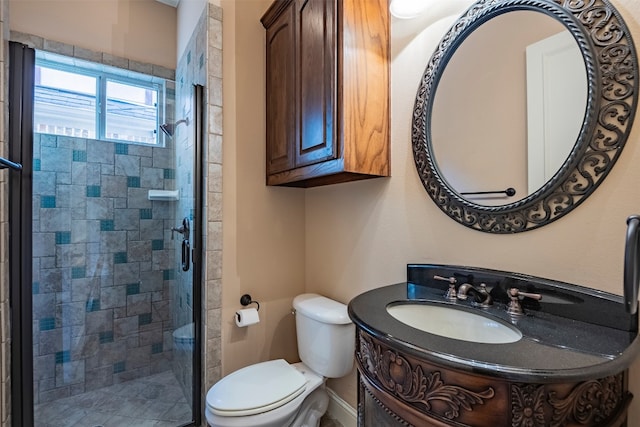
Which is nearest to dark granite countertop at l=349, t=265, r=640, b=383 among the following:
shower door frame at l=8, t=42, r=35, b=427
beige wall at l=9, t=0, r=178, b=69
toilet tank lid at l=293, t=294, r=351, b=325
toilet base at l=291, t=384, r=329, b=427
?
toilet tank lid at l=293, t=294, r=351, b=325

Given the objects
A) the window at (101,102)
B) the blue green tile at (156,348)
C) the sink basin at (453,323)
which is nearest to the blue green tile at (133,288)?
the blue green tile at (156,348)

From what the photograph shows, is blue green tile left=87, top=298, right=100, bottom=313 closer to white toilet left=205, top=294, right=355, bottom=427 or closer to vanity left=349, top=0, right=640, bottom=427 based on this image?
white toilet left=205, top=294, right=355, bottom=427

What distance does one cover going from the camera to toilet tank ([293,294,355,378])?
1502 millimetres

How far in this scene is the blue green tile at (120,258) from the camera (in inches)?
85.4

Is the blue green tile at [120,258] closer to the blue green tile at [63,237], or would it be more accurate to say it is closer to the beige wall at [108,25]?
the blue green tile at [63,237]

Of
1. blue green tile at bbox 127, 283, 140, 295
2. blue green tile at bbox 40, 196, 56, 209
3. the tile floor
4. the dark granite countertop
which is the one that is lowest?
the tile floor

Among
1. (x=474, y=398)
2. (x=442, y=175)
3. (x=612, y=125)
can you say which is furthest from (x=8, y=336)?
(x=612, y=125)

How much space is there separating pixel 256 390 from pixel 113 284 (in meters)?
1.43

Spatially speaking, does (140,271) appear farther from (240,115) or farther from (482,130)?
(482,130)

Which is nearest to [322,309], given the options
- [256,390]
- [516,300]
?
[256,390]

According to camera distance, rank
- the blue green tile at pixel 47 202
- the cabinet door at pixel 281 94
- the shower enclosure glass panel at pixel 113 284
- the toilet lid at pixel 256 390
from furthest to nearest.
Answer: the shower enclosure glass panel at pixel 113 284
the blue green tile at pixel 47 202
the cabinet door at pixel 281 94
the toilet lid at pixel 256 390

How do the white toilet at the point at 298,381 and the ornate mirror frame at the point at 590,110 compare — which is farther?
the white toilet at the point at 298,381

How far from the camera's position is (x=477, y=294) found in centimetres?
104

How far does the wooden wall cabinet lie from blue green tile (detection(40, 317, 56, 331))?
5.78ft
